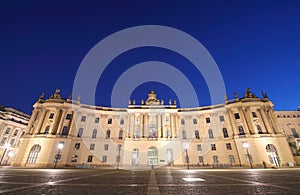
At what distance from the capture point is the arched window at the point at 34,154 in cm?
3306

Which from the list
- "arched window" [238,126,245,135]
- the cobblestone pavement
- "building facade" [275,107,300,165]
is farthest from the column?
"building facade" [275,107,300,165]

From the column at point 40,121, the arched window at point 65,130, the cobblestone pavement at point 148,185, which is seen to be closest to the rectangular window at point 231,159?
the cobblestone pavement at point 148,185

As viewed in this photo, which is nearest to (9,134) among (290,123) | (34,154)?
(34,154)

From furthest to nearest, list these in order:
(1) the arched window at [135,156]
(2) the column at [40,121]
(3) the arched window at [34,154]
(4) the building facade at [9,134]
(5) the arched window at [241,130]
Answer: (4) the building facade at [9,134]
(5) the arched window at [241,130]
(2) the column at [40,121]
(1) the arched window at [135,156]
(3) the arched window at [34,154]

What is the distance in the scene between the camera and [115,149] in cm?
3884

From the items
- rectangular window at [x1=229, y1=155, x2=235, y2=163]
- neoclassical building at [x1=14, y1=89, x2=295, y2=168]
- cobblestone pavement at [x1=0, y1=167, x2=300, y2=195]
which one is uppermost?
neoclassical building at [x1=14, y1=89, x2=295, y2=168]

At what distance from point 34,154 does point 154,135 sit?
28.1 meters

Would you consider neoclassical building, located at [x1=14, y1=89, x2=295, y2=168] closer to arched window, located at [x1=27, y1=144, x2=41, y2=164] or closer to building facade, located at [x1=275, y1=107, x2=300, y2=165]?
arched window, located at [x1=27, y1=144, x2=41, y2=164]

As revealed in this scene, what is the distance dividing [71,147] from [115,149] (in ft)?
35.0

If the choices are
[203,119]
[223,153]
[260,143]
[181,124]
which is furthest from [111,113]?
[260,143]

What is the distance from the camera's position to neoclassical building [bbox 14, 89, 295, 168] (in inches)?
1314

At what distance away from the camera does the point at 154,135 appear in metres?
38.8

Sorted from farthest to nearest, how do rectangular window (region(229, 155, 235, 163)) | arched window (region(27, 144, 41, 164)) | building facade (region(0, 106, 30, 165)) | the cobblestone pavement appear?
building facade (region(0, 106, 30, 165))
rectangular window (region(229, 155, 235, 163))
arched window (region(27, 144, 41, 164))
the cobblestone pavement

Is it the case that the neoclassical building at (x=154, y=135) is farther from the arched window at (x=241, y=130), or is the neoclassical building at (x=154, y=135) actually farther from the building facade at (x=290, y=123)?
the building facade at (x=290, y=123)
